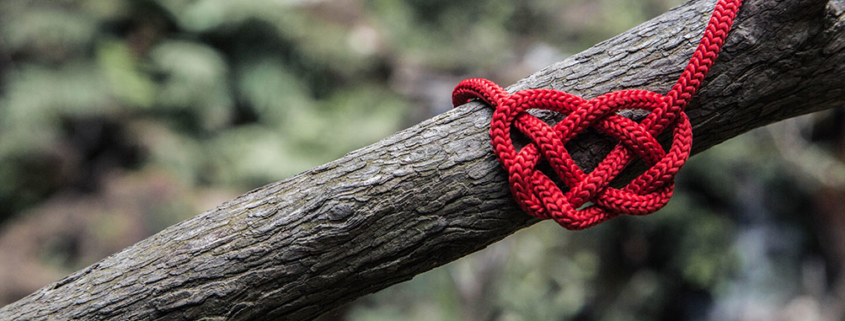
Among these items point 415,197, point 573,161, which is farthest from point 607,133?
point 415,197

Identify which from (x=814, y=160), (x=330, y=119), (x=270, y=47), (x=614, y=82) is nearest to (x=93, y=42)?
(x=270, y=47)

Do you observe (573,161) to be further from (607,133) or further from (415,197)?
(415,197)

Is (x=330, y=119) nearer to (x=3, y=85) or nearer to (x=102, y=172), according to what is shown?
(x=102, y=172)
